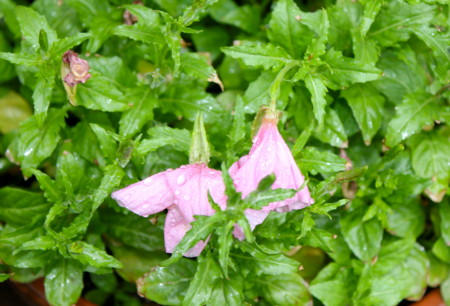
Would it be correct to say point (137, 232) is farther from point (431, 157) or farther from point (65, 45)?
point (431, 157)

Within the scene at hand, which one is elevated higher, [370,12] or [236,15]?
[370,12]

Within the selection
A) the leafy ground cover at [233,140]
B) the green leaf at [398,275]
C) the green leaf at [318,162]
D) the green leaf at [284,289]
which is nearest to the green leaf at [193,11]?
the leafy ground cover at [233,140]

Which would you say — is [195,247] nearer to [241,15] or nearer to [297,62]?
[297,62]

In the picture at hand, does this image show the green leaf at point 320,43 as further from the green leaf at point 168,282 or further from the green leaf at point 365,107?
the green leaf at point 168,282

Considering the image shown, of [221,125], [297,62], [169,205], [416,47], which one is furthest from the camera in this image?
[416,47]

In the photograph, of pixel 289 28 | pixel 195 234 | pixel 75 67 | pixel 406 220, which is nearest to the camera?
pixel 195 234

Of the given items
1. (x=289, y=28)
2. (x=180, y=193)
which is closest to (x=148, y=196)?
(x=180, y=193)

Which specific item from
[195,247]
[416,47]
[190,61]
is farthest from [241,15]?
[195,247]
